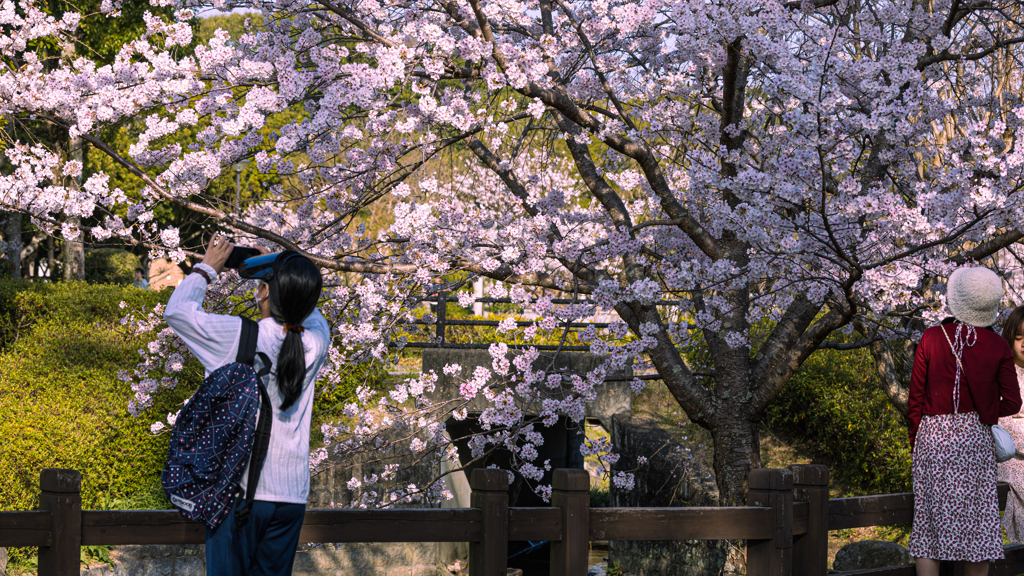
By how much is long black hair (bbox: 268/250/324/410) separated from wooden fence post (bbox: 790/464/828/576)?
2552 millimetres

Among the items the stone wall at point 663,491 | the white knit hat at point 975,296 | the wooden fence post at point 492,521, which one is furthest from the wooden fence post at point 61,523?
the stone wall at point 663,491

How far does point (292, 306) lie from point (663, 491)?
6494mm

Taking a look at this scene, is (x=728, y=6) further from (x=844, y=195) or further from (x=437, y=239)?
(x=437, y=239)

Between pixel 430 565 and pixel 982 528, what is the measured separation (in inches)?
274

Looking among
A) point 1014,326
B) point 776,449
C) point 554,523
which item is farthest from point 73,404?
point 1014,326

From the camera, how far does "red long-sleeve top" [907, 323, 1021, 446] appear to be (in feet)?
12.0

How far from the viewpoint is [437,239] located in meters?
4.98

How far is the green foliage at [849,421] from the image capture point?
7.88 metres

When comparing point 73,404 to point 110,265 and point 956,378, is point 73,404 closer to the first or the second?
point 956,378

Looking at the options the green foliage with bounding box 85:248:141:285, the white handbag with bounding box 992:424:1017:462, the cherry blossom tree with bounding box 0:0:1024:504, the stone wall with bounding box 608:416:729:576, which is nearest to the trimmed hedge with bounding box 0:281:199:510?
the cherry blossom tree with bounding box 0:0:1024:504

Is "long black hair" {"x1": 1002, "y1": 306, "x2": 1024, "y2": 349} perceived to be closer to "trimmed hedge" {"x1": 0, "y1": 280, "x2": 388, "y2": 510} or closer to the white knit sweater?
the white knit sweater

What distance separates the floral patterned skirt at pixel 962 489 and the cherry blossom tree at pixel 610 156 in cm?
78

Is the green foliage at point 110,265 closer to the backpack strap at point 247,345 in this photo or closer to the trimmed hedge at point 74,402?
the trimmed hedge at point 74,402

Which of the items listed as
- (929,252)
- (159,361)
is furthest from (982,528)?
(159,361)
